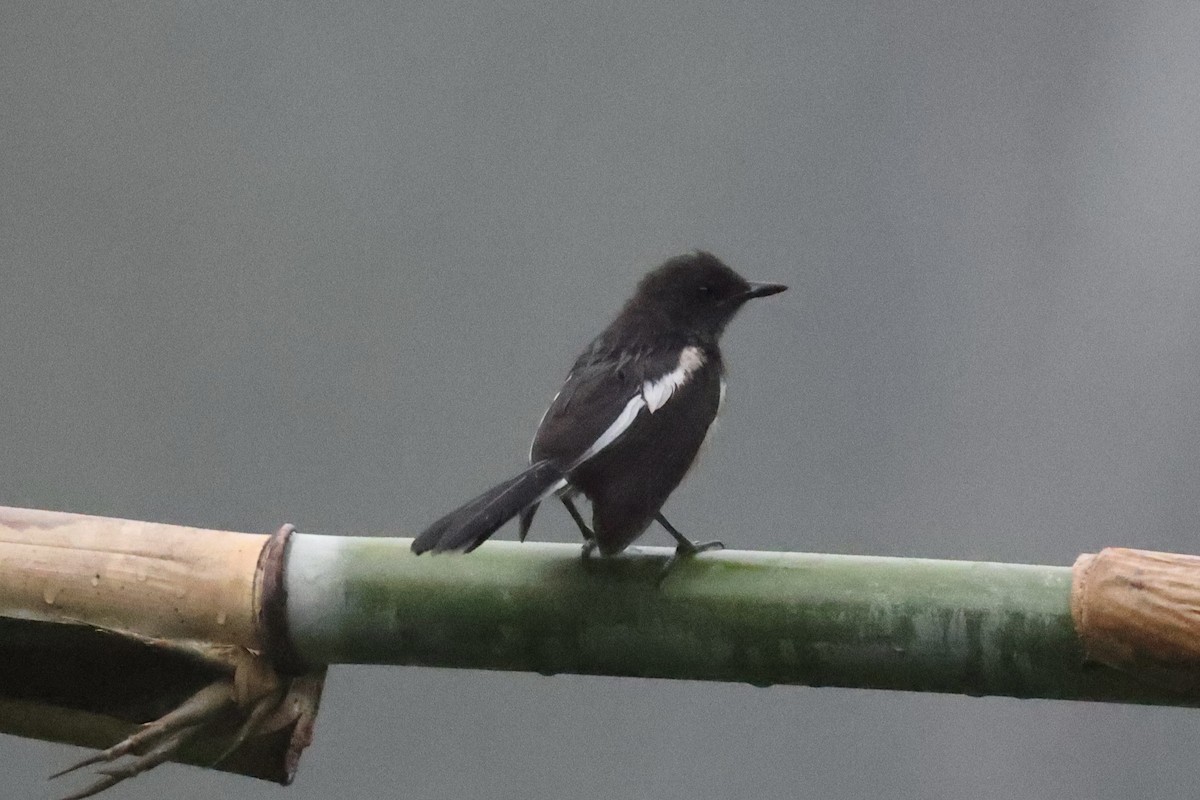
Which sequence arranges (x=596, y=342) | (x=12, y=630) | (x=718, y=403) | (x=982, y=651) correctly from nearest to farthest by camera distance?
(x=982, y=651) → (x=12, y=630) → (x=718, y=403) → (x=596, y=342)

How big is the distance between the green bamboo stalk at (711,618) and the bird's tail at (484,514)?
0.05 m

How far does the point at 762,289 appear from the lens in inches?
82.3

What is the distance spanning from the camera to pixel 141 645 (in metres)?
1.36

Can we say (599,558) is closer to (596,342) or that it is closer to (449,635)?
(449,635)

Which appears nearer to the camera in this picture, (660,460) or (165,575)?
(165,575)

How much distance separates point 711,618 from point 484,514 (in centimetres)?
24

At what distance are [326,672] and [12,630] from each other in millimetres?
314

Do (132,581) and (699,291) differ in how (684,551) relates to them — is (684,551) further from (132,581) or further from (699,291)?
(699,291)

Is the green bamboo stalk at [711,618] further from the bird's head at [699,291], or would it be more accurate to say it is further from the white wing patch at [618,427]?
the bird's head at [699,291]

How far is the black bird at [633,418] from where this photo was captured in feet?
4.77

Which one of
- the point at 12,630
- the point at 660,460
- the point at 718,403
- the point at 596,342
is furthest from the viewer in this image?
the point at 596,342

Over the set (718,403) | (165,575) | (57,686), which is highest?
(718,403)

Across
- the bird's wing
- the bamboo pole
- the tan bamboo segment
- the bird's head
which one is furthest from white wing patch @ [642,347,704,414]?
the tan bamboo segment

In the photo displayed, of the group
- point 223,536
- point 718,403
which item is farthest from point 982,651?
point 223,536
